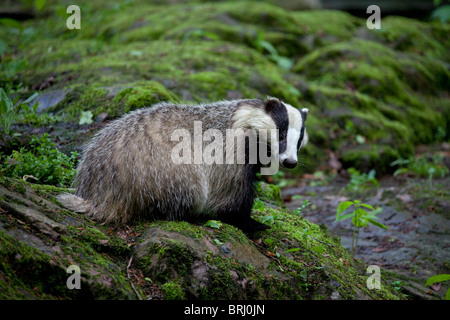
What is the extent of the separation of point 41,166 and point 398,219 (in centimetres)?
439

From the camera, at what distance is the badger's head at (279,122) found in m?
3.66

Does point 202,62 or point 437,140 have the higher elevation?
point 202,62

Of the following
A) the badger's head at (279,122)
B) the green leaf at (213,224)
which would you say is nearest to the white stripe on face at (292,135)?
the badger's head at (279,122)

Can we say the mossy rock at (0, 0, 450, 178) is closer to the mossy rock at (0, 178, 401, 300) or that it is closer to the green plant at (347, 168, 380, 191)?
the green plant at (347, 168, 380, 191)

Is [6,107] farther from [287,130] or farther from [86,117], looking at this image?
[287,130]

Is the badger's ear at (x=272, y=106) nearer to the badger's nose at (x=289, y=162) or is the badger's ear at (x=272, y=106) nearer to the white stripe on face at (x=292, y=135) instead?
the white stripe on face at (x=292, y=135)

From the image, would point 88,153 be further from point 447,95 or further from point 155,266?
point 447,95

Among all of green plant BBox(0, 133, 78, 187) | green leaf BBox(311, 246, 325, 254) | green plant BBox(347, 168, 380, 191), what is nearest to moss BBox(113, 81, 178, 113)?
green plant BBox(0, 133, 78, 187)

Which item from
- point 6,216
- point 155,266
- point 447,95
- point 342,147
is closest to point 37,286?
point 6,216

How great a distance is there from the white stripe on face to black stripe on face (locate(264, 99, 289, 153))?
3 centimetres

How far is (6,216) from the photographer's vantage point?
2709mm

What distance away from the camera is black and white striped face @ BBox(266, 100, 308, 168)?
3.62 meters

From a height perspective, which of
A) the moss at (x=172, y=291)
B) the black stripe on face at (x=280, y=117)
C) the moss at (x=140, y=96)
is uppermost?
the black stripe on face at (x=280, y=117)
